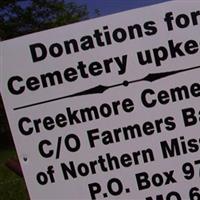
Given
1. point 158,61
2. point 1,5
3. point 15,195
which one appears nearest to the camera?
point 158,61

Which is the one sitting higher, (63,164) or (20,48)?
(20,48)

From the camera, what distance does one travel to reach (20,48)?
2453 millimetres

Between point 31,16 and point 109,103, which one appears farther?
point 31,16

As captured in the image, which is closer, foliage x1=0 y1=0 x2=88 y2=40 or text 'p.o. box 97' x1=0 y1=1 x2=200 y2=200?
text 'p.o. box 97' x1=0 y1=1 x2=200 y2=200

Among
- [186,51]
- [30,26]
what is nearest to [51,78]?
[186,51]

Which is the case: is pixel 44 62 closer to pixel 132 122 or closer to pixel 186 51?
pixel 132 122

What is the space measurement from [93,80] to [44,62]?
228mm

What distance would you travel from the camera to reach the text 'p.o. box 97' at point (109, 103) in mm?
2438

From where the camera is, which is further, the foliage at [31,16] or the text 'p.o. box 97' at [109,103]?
the foliage at [31,16]

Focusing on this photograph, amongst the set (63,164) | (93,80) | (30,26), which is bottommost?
(30,26)

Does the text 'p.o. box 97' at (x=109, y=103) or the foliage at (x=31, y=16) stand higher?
the text 'p.o. box 97' at (x=109, y=103)

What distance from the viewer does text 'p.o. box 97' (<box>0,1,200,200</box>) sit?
2.44 metres

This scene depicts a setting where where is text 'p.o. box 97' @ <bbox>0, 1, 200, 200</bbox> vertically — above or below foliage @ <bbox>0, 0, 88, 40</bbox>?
above

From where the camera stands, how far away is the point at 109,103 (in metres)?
2.44
